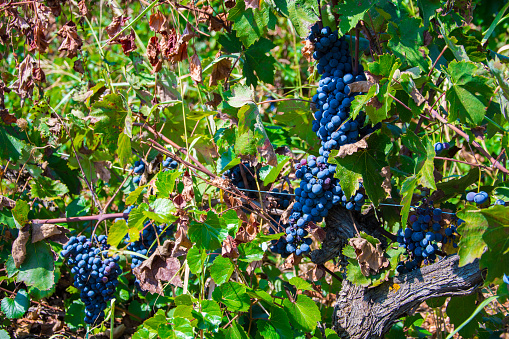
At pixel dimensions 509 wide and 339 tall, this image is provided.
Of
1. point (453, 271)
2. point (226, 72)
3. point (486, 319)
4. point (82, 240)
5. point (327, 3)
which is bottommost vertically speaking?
point (486, 319)

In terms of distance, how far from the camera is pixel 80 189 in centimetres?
225

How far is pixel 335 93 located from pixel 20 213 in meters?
1.25

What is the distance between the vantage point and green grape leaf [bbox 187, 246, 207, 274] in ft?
4.11

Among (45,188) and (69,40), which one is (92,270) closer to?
(45,188)

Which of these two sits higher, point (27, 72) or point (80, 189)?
point (27, 72)

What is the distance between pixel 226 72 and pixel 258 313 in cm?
99

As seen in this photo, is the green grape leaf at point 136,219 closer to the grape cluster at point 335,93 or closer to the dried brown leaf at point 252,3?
the grape cluster at point 335,93

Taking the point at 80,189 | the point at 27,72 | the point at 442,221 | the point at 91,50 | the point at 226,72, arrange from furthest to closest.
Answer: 1. the point at 91,50
2. the point at 80,189
3. the point at 27,72
4. the point at 226,72
5. the point at 442,221

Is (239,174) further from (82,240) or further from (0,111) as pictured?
(0,111)

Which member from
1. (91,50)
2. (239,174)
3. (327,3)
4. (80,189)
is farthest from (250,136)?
(91,50)

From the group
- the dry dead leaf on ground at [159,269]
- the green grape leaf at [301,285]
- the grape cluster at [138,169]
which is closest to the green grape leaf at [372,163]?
the green grape leaf at [301,285]

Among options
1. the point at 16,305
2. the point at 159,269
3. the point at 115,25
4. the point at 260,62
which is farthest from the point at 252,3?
the point at 16,305

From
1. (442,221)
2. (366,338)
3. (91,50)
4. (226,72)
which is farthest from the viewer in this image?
(91,50)

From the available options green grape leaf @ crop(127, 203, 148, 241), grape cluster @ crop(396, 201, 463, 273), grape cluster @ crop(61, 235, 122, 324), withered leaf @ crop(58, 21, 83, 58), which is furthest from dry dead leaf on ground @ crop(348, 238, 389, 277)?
withered leaf @ crop(58, 21, 83, 58)
